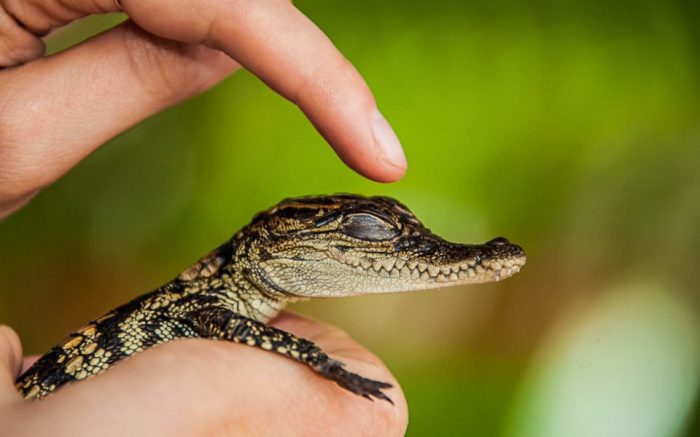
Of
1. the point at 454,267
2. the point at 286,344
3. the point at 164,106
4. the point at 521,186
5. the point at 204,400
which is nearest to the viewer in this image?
the point at 204,400

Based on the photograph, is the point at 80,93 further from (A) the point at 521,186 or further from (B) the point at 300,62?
(A) the point at 521,186

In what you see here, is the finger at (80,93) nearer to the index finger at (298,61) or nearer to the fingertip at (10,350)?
the index finger at (298,61)

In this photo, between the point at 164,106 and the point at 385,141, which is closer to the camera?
the point at 385,141

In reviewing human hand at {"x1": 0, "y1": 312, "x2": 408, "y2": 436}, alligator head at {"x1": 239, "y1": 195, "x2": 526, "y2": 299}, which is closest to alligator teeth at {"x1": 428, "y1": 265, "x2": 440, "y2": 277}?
alligator head at {"x1": 239, "y1": 195, "x2": 526, "y2": 299}

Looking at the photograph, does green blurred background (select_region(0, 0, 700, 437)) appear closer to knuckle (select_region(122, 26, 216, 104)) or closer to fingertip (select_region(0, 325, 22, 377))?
knuckle (select_region(122, 26, 216, 104))

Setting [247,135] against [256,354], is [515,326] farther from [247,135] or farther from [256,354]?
[256,354]

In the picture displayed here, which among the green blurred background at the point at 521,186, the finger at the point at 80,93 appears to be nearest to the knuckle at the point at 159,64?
the finger at the point at 80,93

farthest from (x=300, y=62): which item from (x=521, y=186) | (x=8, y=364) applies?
(x=521, y=186)
